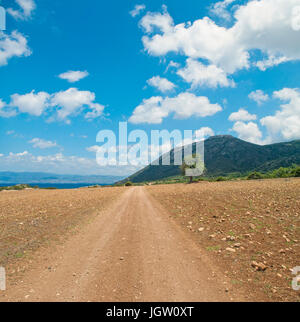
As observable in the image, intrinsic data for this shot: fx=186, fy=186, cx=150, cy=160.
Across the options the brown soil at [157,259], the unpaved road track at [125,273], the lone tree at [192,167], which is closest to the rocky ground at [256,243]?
the brown soil at [157,259]

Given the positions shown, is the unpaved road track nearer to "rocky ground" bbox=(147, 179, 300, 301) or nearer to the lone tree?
"rocky ground" bbox=(147, 179, 300, 301)

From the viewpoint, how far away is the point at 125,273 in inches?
267

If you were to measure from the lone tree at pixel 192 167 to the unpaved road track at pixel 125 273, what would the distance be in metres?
67.3

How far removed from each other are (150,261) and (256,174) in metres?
70.8

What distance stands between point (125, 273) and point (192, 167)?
241 ft

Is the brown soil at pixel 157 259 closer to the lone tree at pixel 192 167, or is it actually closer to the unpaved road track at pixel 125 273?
the unpaved road track at pixel 125 273

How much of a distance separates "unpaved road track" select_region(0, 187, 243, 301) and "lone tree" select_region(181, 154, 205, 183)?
67292 mm

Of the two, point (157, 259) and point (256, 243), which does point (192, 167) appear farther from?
point (157, 259)

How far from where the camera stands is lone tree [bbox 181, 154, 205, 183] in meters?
76.6

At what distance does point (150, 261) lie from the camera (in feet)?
25.3

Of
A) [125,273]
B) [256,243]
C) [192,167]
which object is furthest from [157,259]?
[192,167]

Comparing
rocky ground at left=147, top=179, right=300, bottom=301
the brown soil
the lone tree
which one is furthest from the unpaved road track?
the lone tree
